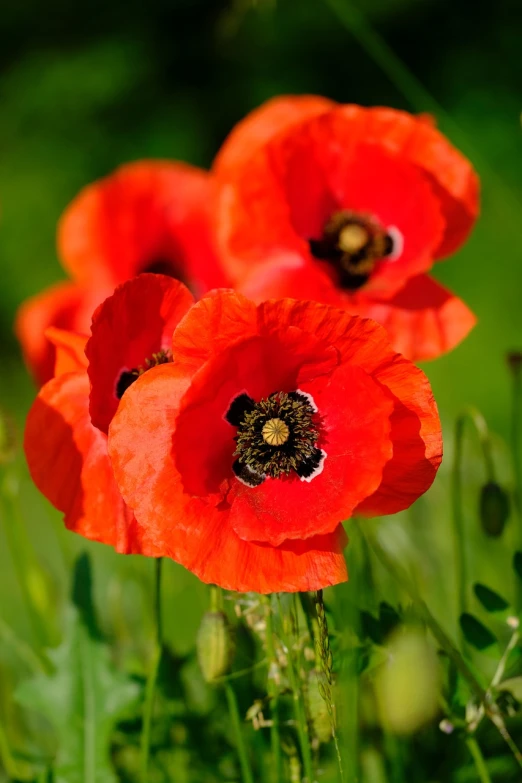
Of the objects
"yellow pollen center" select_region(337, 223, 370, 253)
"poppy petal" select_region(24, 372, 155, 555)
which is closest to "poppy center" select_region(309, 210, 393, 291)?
"yellow pollen center" select_region(337, 223, 370, 253)

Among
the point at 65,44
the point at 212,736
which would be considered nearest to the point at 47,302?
the point at 212,736


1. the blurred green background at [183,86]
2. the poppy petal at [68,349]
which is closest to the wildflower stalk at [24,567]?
the poppy petal at [68,349]

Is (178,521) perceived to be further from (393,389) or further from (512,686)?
(512,686)

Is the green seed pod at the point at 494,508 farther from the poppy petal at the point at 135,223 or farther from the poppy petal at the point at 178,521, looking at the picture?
the poppy petal at the point at 135,223

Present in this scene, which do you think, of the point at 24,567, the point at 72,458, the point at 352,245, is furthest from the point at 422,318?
the point at 24,567

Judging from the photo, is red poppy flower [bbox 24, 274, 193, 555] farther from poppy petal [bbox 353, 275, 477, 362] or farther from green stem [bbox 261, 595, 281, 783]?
poppy petal [bbox 353, 275, 477, 362]

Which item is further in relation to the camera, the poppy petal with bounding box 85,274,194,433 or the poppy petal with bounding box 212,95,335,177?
the poppy petal with bounding box 212,95,335,177
